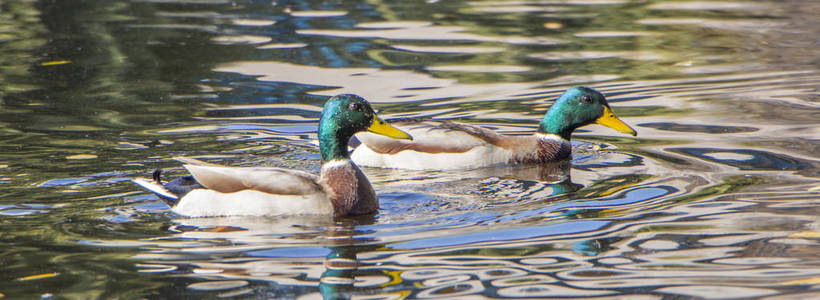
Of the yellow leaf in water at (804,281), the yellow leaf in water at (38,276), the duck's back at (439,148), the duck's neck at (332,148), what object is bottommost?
the duck's back at (439,148)

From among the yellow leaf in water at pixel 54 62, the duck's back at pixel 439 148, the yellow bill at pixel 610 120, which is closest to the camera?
the duck's back at pixel 439 148

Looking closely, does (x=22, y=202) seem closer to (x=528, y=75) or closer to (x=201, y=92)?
(x=201, y=92)

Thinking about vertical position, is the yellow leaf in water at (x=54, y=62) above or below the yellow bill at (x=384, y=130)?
Result: below

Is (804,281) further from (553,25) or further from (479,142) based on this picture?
(553,25)

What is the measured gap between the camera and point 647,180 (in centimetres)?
939

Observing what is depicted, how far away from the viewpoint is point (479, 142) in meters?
10.7

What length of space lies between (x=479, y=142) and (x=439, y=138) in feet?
1.16

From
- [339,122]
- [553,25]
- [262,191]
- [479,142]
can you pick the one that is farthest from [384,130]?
[553,25]

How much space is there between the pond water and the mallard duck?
0.20 m

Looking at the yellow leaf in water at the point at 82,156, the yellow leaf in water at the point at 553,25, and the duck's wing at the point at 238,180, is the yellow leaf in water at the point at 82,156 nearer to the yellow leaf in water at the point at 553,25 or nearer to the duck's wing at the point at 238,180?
the duck's wing at the point at 238,180

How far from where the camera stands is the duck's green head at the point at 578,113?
11.2 metres

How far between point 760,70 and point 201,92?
6378mm

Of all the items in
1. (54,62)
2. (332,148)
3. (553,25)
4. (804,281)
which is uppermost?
(332,148)

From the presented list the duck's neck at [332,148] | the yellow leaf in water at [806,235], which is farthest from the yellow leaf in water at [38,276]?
the yellow leaf in water at [806,235]
